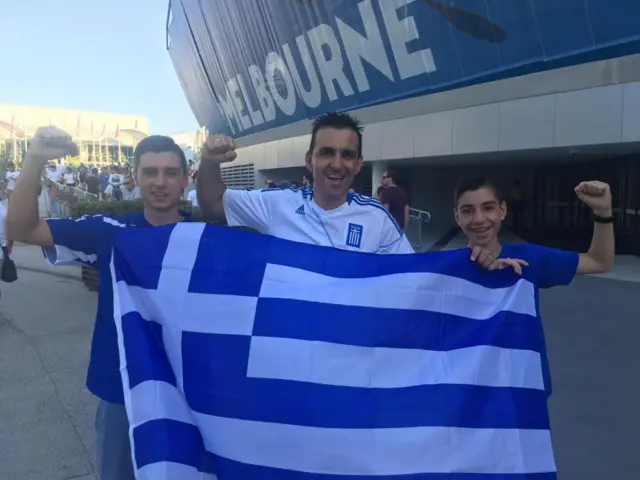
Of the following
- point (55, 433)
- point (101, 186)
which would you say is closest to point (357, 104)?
point (101, 186)

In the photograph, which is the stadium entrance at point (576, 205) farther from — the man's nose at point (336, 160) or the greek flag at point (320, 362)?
the man's nose at point (336, 160)

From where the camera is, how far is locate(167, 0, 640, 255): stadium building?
12.3 meters

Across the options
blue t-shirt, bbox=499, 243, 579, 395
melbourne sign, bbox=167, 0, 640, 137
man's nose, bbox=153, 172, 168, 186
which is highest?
melbourne sign, bbox=167, 0, 640, 137

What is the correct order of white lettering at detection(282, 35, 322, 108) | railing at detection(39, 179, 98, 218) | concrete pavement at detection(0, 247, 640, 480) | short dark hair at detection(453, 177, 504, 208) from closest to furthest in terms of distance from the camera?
short dark hair at detection(453, 177, 504, 208)
concrete pavement at detection(0, 247, 640, 480)
railing at detection(39, 179, 98, 218)
white lettering at detection(282, 35, 322, 108)

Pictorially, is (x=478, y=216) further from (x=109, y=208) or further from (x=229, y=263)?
(x=109, y=208)

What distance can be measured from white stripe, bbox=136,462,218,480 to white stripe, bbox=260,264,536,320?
0.75 meters

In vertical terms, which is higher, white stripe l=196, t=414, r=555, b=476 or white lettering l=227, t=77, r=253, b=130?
white lettering l=227, t=77, r=253, b=130

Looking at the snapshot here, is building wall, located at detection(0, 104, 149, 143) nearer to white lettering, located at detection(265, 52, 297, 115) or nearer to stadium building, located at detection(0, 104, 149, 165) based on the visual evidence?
stadium building, located at detection(0, 104, 149, 165)

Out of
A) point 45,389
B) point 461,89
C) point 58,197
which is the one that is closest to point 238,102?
point 58,197

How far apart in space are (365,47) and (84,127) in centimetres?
8144

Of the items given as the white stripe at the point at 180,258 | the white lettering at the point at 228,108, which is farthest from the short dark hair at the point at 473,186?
the white lettering at the point at 228,108

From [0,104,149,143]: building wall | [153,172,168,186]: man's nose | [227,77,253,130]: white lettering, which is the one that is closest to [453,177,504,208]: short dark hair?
[153,172,168,186]: man's nose

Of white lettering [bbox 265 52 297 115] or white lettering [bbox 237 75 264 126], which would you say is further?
white lettering [bbox 237 75 264 126]

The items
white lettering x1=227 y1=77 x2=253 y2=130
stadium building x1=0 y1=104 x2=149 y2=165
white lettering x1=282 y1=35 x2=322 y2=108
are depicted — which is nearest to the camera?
white lettering x1=282 y1=35 x2=322 y2=108
